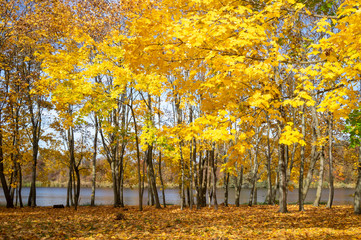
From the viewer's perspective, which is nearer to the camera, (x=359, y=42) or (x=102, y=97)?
(x=359, y=42)

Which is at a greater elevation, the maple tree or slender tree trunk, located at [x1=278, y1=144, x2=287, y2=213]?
the maple tree

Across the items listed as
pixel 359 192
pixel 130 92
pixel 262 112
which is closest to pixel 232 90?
pixel 262 112

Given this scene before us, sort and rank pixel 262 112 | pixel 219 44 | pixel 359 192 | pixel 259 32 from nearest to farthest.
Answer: pixel 259 32 < pixel 219 44 < pixel 262 112 < pixel 359 192

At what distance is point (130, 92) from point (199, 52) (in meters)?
13.3

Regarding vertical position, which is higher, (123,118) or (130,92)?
(130,92)

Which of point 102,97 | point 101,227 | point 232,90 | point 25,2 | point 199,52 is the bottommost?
point 101,227

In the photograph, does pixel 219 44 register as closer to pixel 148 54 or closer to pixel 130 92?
pixel 148 54

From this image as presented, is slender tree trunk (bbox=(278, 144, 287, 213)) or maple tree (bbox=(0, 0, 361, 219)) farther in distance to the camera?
slender tree trunk (bbox=(278, 144, 287, 213))

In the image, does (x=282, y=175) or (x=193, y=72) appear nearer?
(x=193, y=72)

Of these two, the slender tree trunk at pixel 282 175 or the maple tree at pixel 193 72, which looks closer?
the maple tree at pixel 193 72

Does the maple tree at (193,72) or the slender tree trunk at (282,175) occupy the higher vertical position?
the maple tree at (193,72)

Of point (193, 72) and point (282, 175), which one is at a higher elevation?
point (193, 72)

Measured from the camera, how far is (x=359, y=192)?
35.3ft

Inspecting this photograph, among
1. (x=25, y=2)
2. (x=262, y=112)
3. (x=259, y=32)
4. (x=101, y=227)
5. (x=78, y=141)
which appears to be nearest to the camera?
(x=259, y=32)
